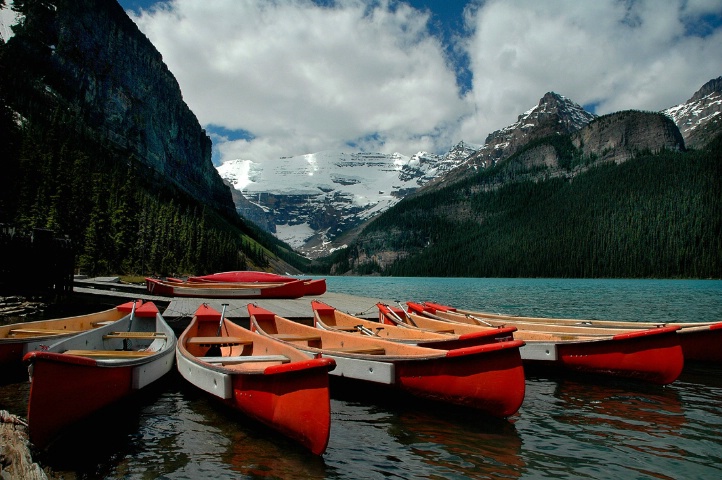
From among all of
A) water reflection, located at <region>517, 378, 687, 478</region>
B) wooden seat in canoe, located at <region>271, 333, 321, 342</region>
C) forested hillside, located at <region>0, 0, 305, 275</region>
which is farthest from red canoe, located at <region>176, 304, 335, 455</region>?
forested hillside, located at <region>0, 0, 305, 275</region>

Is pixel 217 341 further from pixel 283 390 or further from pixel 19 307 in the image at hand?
pixel 19 307

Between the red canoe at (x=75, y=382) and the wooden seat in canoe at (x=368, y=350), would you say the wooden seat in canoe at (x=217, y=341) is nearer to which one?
the red canoe at (x=75, y=382)

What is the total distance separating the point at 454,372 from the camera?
9.07m

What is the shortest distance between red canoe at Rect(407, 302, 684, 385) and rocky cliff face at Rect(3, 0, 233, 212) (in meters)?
150

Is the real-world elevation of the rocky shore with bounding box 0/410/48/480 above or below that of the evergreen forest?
below

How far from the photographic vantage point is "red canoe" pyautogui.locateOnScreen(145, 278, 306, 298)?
94.0ft

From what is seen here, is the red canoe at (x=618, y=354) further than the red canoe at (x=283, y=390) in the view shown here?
Yes

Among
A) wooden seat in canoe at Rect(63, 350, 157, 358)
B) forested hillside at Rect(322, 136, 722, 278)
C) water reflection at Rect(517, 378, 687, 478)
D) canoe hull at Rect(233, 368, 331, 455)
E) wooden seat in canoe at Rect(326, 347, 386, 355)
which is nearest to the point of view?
canoe hull at Rect(233, 368, 331, 455)

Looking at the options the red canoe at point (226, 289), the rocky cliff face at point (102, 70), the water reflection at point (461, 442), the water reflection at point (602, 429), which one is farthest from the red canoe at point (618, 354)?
the rocky cliff face at point (102, 70)

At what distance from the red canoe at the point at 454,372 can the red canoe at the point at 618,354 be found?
5.09m

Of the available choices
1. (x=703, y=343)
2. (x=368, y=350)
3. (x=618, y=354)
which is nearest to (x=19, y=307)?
(x=368, y=350)

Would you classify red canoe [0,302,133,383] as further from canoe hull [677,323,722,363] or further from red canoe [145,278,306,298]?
canoe hull [677,323,722,363]

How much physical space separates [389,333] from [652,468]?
820 cm

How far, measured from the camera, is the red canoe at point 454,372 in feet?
28.9
